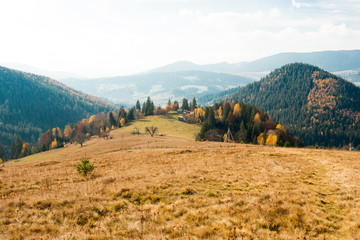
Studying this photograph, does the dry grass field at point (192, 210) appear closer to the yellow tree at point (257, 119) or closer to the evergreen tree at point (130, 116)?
the yellow tree at point (257, 119)

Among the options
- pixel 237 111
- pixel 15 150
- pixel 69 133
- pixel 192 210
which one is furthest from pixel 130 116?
pixel 192 210

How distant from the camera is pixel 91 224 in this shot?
9.85m

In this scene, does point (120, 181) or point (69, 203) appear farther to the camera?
point (120, 181)

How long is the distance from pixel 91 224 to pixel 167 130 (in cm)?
11102

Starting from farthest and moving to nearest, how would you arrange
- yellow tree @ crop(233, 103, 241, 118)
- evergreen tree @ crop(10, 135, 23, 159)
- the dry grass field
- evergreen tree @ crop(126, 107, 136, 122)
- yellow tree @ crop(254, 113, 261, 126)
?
evergreen tree @ crop(126, 107, 136, 122)
evergreen tree @ crop(10, 135, 23, 159)
yellow tree @ crop(233, 103, 241, 118)
yellow tree @ crop(254, 113, 261, 126)
the dry grass field

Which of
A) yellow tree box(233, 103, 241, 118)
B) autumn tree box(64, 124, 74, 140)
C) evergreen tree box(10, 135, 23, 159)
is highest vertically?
yellow tree box(233, 103, 241, 118)

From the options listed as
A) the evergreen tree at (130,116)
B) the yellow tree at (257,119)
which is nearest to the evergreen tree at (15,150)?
the evergreen tree at (130,116)

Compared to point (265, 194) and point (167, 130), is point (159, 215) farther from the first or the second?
point (167, 130)

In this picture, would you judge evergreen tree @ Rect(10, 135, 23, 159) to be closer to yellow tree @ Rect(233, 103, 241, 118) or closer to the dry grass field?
yellow tree @ Rect(233, 103, 241, 118)

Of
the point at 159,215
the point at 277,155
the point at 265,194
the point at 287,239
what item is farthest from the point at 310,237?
the point at 277,155

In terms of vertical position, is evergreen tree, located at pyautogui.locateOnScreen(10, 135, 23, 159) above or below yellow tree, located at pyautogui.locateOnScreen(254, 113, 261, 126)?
below

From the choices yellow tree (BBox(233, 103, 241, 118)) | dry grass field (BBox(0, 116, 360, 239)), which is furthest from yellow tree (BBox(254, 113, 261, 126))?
dry grass field (BBox(0, 116, 360, 239))

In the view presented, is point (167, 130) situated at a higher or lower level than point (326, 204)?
lower

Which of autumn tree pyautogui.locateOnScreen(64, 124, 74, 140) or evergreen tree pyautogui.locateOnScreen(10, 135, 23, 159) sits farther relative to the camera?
autumn tree pyautogui.locateOnScreen(64, 124, 74, 140)
